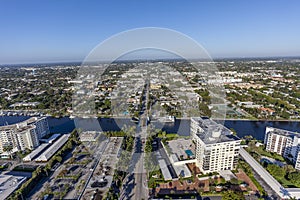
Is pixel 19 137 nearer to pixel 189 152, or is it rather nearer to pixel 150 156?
pixel 150 156

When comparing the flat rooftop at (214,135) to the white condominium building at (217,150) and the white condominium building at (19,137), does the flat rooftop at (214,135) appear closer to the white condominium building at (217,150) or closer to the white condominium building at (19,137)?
the white condominium building at (217,150)

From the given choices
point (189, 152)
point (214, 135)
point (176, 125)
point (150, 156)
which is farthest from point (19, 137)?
point (214, 135)

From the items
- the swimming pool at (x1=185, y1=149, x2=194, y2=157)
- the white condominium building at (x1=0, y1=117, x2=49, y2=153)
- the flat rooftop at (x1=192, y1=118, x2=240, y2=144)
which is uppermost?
the flat rooftop at (x1=192, y1=118, x2=240, y2=144)

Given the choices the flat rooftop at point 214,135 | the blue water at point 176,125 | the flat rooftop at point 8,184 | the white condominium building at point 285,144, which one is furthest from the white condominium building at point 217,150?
the flat rooftop at point 8,184

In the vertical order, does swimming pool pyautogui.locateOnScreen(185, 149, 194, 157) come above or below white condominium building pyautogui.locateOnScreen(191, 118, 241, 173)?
below

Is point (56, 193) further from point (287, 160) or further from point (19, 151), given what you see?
point (287, 160)

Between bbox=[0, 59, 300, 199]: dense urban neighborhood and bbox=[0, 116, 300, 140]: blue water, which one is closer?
bbox=[0, 59, 300, 199]: dense urban neighborhood

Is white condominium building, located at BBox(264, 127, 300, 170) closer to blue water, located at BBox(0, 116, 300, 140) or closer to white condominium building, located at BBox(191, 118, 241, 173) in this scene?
blue water, located at BBox(0, 116, 300, 140)

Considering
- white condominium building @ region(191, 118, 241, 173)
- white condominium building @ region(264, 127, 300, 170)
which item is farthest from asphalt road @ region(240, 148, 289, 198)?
white condominium building @ region(264, 127, 300, 170)
